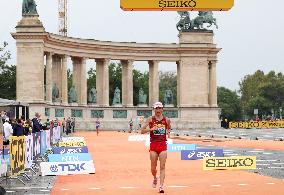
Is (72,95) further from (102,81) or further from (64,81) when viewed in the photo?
(102,81)

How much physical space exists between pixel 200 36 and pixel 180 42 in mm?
3202

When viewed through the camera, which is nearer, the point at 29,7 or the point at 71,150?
the point at 71,150

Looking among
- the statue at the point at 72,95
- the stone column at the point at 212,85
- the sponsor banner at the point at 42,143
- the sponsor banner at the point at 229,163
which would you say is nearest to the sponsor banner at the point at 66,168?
the sponsor banner at the point at 229,163

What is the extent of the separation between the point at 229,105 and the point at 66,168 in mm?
150056

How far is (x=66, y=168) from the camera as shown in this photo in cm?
2258

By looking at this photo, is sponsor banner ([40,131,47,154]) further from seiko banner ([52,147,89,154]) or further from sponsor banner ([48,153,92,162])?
sponsor banner ([48,153,92,162])

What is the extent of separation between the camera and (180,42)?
93125 millimetres

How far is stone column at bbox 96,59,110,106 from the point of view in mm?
87875

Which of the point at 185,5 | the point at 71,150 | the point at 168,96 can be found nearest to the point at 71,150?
the point at 71,150

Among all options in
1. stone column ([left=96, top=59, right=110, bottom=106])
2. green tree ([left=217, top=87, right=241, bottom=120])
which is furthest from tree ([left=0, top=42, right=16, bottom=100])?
green tree ([left=217, top=87, right=241, bottom=120])

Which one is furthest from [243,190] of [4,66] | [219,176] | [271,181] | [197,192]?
[4,66]

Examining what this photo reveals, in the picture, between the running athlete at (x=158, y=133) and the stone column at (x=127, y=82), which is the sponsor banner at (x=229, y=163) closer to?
the running athlete at (x=158, y=133)

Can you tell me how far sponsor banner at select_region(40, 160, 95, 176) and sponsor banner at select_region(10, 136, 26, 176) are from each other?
1.40 metres

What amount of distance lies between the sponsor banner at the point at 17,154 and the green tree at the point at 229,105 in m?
146
